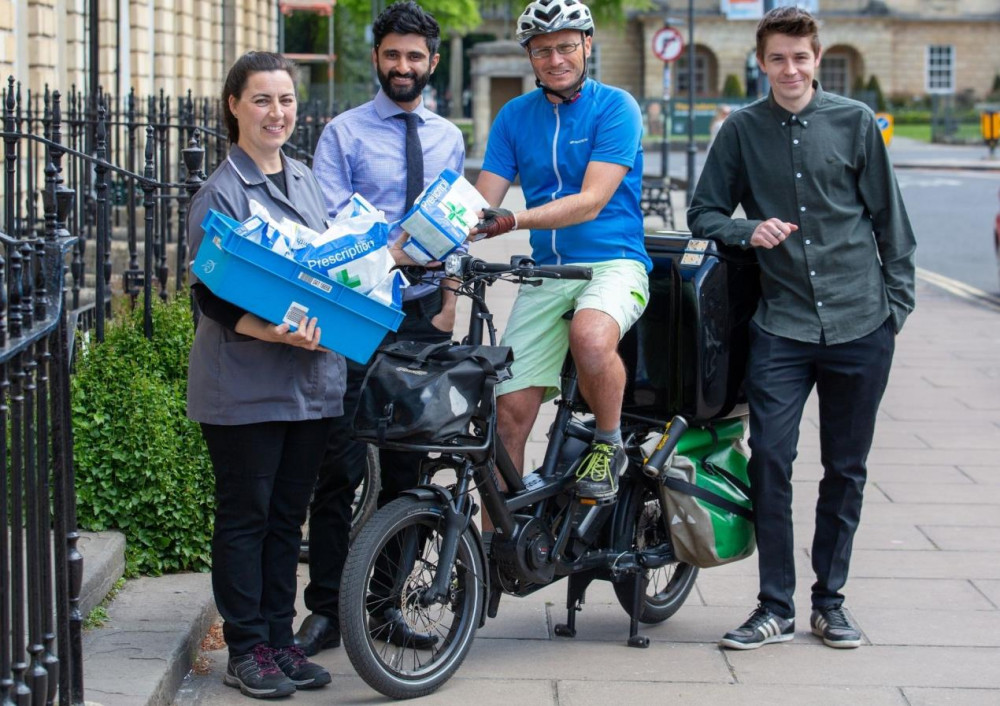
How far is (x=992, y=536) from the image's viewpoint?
652cm

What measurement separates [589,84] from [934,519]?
9.79ft

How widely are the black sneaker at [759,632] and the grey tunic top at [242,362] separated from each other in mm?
1666

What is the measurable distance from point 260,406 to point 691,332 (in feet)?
4.85

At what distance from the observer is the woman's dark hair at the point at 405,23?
4.90 m

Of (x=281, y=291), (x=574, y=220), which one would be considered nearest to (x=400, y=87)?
(x=574, y=220)

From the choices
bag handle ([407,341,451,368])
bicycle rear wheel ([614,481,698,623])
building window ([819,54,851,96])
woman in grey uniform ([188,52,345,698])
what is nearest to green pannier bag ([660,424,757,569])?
bicycle rear wheel ([614,481,698,623])

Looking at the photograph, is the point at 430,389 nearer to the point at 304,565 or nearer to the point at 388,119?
the point at 388,119

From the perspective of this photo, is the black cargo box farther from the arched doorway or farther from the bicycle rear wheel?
the arched doorway

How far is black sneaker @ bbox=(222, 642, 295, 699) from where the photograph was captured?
175 inches

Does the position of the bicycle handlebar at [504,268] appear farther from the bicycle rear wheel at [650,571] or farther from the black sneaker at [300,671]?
the black sneaker at [300,671]

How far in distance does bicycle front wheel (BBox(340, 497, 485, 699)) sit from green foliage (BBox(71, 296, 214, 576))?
1.12 m

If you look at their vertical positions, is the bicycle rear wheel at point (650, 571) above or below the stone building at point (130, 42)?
below

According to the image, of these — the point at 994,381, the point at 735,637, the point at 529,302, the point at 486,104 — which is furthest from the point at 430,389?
the point at 486,104

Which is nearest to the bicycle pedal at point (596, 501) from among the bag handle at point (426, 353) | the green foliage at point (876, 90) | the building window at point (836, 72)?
the bag handle at point (426, 353)
